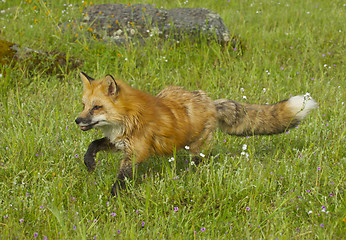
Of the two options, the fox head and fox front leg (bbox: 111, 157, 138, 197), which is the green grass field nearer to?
fox front leg (bbox: 111, 157, 138, 197)

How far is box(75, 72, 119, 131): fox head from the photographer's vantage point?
4121 millimetres

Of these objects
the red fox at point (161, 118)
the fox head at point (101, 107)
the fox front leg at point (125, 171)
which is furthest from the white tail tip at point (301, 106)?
the fox head at point (101, 107)

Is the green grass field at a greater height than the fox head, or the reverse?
the fox head

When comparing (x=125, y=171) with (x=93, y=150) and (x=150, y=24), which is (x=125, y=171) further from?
(x=150, y=24)

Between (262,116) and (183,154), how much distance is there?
1.16 m

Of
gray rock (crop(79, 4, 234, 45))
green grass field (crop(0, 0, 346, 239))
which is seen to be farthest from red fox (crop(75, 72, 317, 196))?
gray rock (crop(79, 4, 234, 45))

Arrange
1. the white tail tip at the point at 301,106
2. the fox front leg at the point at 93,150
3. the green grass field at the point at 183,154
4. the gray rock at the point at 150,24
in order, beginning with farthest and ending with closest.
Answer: the gray rock at the point at 150,24 < the white tail tip at the point at 301,106 < the fox front leg at the point at 93,150 < the green grass field at the point at 183,154

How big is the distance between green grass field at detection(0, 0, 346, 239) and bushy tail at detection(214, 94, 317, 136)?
342mm

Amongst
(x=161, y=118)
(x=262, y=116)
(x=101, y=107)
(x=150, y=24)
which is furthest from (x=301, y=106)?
(x=150, y=24)

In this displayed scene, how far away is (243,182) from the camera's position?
406 centimetres

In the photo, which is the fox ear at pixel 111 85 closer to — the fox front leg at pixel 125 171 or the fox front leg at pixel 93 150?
the fox front leg at pixel 93 150

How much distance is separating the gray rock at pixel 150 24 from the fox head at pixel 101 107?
4.19 metres

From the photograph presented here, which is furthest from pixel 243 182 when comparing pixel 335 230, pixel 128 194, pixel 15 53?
pixel 15 53

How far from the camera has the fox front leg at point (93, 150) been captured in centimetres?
446
